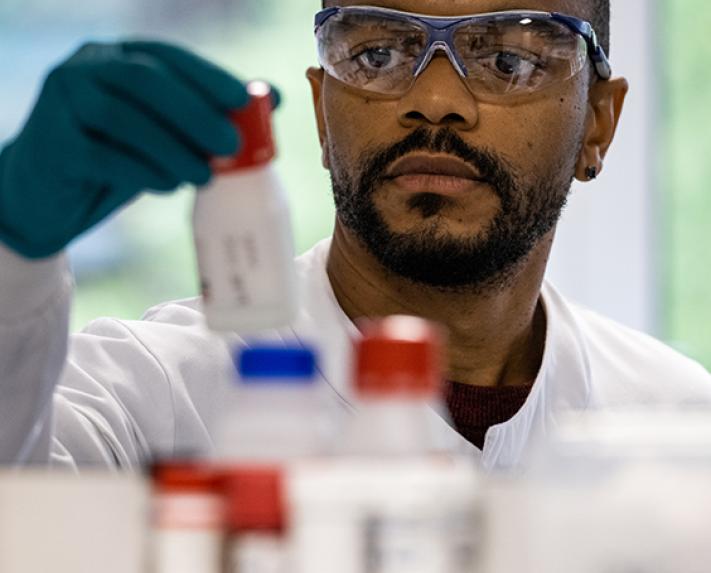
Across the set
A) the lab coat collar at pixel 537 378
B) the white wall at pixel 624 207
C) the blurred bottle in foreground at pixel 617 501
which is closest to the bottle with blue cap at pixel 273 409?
the blurred bottle in foreground at pixel 617 501

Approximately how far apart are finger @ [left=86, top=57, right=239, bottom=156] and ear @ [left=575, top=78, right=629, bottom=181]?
1.11 meters

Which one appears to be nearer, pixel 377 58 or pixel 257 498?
pixel 257 498

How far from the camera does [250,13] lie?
347cm

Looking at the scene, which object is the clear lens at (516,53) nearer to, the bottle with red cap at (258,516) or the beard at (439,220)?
the beard at (439,220)

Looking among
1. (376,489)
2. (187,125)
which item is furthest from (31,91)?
(376,489)

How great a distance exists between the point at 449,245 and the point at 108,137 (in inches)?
29.7

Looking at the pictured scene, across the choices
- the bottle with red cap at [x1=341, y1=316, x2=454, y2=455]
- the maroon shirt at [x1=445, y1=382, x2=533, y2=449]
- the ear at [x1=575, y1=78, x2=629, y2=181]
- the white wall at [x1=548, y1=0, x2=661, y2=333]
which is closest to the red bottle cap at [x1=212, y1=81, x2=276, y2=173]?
the bottle with red cap at [x1=341, y1=316, x2=454, y2=455]

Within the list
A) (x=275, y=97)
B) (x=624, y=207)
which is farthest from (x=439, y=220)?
(x=624, y=207)

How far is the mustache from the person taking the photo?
5.83ft

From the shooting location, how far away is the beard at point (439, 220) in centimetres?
179

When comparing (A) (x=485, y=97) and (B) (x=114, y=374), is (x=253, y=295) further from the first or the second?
(A) (x=485, y=97)

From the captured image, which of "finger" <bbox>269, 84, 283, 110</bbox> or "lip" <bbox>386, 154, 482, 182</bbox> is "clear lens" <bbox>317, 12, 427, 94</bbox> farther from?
"finger" <bbox>269, 84, 283, 110</bbox>

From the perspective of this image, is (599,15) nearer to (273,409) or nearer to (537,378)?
(537,378)

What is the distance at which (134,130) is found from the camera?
1.11 meters
